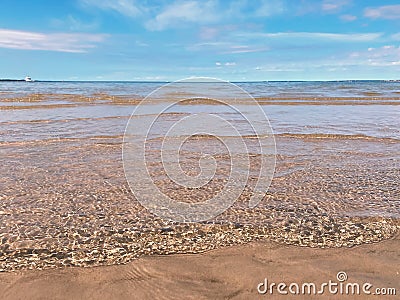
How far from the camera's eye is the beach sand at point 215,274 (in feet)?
11.3

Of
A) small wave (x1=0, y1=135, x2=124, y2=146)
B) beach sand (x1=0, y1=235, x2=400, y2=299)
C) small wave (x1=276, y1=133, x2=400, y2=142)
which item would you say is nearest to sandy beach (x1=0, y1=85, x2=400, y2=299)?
beach sand (x1=0, y1=235, x2=400, y2=299)

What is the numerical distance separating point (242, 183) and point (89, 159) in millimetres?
4083

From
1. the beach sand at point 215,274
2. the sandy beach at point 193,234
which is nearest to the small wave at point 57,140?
the sandy beach at point 193,234

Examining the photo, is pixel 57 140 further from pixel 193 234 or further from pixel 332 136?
pixel 332 136

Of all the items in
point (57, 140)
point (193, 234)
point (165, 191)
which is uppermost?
point (57, 140)

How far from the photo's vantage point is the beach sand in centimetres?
346

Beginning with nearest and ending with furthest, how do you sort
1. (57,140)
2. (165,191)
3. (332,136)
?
(165,191)
(57,140)
(332,136)

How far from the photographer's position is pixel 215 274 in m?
3.78

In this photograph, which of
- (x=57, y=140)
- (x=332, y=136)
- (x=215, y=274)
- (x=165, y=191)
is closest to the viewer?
(x=215, y=274)

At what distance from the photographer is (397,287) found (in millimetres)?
3523

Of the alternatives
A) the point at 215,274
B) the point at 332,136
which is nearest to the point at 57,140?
the point at 215,274

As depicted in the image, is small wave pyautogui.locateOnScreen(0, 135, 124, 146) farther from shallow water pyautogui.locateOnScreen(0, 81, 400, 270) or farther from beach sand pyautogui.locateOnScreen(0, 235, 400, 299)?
beach sand pyautogui.locateOnScreen(0, 235, 400, 299)

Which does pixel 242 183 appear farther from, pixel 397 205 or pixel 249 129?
pixel 249 129

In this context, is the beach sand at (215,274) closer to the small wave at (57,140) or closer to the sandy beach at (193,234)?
the sandy beach at (193,234)
